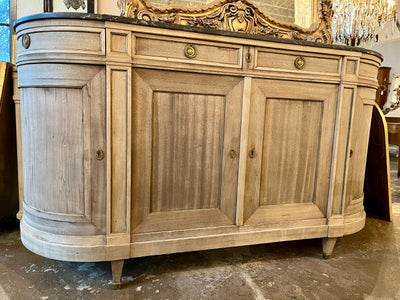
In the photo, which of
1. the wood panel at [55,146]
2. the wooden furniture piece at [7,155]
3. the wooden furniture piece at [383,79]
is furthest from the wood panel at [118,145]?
the wooden furniture piece at [383,79]

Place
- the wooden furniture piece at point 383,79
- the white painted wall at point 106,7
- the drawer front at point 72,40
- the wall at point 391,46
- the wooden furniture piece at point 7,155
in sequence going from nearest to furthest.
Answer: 1. the drawer front at point 72,40
2. the wooden furniture piece at point 7,155
3. the white painted wall at point 106,7
4. the wall at point 391,46
5. the wooden furniture piece at point 383,79

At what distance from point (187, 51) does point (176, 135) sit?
0.34m

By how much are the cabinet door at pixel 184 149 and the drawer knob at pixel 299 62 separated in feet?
0.93

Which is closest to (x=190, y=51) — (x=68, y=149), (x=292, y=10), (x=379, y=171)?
(x=68, y=149)

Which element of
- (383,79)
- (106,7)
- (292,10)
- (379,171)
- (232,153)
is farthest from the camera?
(383,79)

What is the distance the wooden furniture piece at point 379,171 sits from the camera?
211 centimetres

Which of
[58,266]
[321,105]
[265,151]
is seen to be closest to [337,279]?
[265,151]

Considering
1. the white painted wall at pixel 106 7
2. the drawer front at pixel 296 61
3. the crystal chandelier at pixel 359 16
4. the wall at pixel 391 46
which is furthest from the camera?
the wall at pixel 391 46

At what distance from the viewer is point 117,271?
1.23m

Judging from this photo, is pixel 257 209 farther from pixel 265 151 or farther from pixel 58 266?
pixel 58 266

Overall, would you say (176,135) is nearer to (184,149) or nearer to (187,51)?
(184,149)

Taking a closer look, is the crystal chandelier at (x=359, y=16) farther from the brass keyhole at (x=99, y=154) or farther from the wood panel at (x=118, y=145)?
the brass keyhole at (x=99, y=154)

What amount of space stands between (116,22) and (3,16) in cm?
159

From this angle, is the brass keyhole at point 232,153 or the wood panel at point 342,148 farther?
the wood panel at point 342,148
